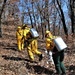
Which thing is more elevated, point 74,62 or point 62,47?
point 62,47

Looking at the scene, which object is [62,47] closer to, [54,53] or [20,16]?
→ [54,53]

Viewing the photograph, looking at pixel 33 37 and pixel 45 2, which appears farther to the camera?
pixel 45 2

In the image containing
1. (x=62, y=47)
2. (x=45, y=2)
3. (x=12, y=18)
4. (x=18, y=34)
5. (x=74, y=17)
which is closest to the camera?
(x=62, y=47)

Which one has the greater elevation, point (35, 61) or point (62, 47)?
point (62, 47)

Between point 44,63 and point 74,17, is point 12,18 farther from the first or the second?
point 44,63

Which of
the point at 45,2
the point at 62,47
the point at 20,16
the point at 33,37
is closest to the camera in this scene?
the point at 62,47

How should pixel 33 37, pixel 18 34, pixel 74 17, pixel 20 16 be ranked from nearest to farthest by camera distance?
pixel 33 37 < pixel 18 34 < pixel 74 17 < pixel 20 16

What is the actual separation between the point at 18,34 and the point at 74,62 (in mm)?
5244

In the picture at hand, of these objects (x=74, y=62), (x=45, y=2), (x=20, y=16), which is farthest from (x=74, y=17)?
(x=20, y=16)

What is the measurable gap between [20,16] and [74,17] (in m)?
41.9

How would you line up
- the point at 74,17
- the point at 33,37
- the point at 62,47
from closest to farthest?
the point at 62,47 → the point at 33,37 → the point at 74,17

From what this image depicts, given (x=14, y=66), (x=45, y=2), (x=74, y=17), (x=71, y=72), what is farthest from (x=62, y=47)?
(x=45, y=2)

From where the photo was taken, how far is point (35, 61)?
1480cm

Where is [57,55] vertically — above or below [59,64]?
above
